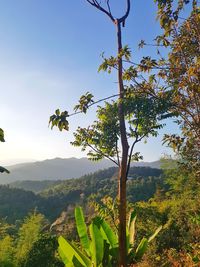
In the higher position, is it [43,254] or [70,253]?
[70,253]

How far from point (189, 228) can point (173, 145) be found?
961 centimetres

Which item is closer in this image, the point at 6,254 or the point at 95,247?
the point at 95,247

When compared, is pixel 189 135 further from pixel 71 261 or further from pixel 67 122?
pixel 71 261

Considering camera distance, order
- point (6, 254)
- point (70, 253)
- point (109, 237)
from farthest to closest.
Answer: point (6, 254) < point (70, 253) < point (109, 237)

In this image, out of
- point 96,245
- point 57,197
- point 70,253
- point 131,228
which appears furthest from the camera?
point 57,197

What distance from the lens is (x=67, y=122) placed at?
5938 millimetres

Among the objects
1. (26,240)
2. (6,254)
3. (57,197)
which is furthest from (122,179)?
(57,197)

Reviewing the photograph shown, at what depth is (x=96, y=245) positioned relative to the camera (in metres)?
8.72

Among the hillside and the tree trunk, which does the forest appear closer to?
the tree trunk

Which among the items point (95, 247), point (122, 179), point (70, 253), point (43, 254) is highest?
point (122, 179)

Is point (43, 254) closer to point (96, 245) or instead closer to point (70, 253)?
point (70, 253)

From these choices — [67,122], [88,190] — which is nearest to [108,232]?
[67,122]

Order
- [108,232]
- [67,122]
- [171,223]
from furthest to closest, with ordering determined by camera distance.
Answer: [171,223] < [108,232] < [67,122]

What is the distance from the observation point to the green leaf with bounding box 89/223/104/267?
8.62 metres
